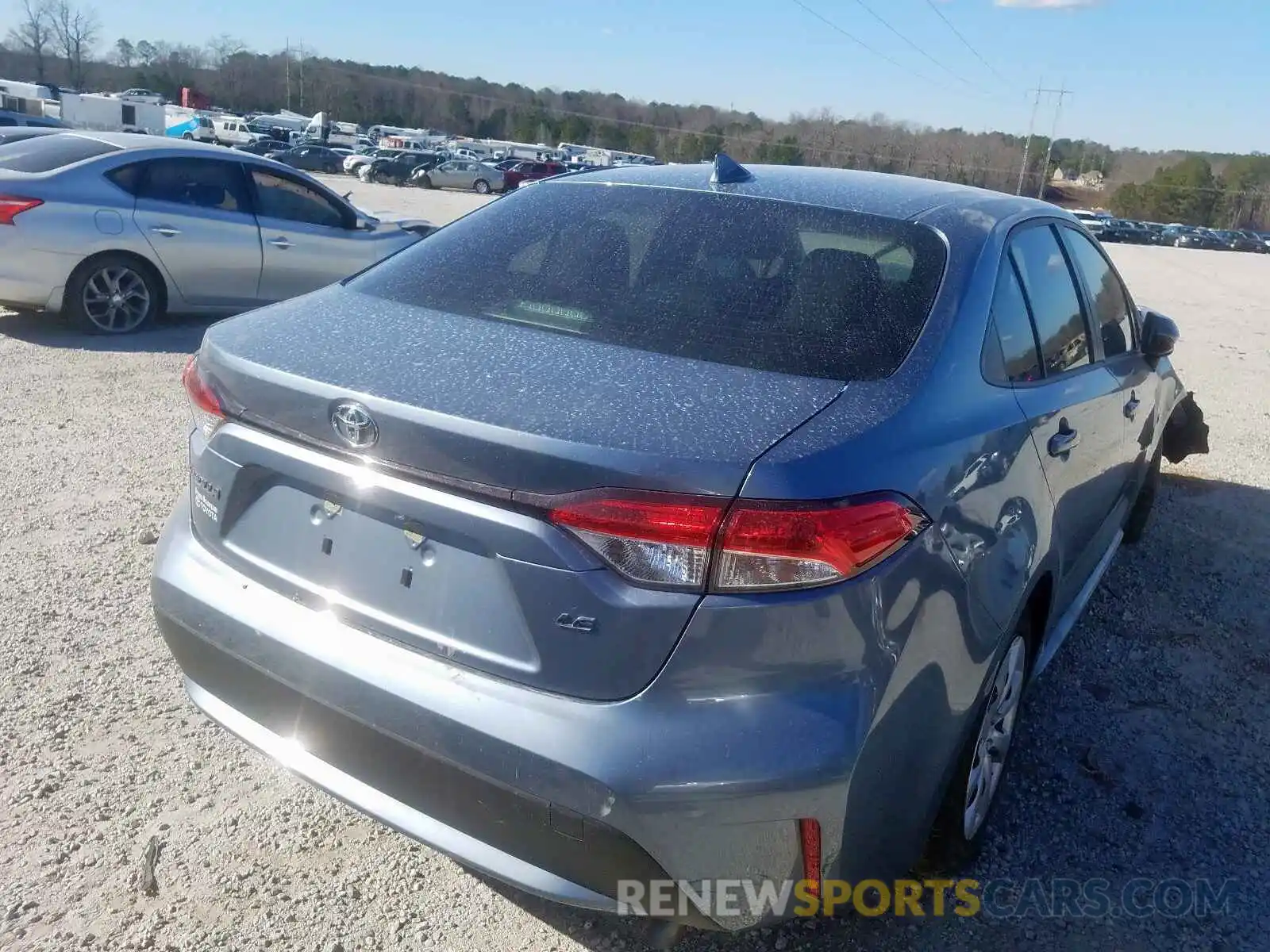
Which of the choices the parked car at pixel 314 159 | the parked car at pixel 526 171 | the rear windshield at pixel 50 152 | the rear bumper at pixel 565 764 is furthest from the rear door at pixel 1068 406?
the parked car at pixel 314 159

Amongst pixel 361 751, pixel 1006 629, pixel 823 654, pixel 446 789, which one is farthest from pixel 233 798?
pixel 1006 629

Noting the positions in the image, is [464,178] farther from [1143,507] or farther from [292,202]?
[1143,507]

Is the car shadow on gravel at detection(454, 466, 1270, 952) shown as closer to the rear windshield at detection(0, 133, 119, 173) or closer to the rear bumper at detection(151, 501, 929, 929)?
the rear bumper at detection(151, 501, 929, 929)

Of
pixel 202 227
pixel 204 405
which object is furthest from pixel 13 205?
pixel 204 405

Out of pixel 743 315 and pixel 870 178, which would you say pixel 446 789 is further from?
pixel 870 178

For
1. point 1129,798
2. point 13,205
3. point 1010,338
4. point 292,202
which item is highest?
point 1010,338

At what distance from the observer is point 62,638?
11.5 feet

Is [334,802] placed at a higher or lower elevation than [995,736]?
lower

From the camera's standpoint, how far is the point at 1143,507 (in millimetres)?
5020

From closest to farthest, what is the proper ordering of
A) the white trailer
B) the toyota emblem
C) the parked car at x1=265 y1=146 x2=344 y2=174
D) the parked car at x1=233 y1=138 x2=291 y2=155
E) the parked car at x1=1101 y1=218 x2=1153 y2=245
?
the toyota emblem, the parked car at x1=265 y1=146 x2=344 y2=174, the parked car at x1=233 y1=138 x2=291 y2=155, the white trailer, the parked car at x1=1101 y1=218 x2=1153 y2=245

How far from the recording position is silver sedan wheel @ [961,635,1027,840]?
8.34ft

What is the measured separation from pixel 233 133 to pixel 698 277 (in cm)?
6416

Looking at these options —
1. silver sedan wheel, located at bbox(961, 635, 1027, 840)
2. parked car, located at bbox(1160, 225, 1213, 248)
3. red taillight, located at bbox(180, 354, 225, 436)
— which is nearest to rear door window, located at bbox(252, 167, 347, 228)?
red taillight, located at bbox(180, 354, 225, 436)

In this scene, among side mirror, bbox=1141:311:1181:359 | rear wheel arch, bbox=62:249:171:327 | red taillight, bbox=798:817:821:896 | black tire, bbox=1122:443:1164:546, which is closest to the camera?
red taillight, bbox=798:817:821:896
